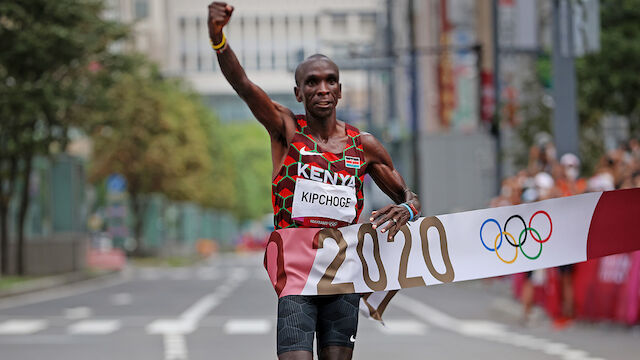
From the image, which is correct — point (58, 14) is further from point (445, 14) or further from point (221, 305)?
point (445, 14)

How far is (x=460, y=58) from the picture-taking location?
5194 cm

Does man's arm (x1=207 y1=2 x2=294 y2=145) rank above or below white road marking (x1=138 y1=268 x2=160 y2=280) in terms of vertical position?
above

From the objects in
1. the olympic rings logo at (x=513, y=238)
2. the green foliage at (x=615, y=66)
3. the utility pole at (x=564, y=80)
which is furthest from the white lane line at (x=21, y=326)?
the green foliage at (x=615, y=66)

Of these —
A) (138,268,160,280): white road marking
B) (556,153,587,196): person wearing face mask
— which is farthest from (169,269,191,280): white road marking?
(556,153,587,196): person wearing face mask

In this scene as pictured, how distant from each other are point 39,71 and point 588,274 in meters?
17.7

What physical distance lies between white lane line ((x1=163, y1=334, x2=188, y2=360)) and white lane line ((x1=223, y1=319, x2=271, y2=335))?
2.69ft

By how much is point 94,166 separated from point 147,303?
3904 centimetres

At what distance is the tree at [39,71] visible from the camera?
29266mm

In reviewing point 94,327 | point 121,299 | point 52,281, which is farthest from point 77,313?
point 52,281

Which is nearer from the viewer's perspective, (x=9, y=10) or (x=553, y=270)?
(x=553, y=270)

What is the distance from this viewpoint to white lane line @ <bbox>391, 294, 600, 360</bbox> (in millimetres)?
12289

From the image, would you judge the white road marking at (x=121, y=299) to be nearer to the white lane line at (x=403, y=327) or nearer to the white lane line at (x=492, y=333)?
the white lane line at (x=492, y=333)

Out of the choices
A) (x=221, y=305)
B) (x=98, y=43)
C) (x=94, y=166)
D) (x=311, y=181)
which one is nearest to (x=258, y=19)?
(x=94, y=166)

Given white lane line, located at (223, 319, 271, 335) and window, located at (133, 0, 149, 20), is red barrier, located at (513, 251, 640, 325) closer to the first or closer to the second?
white lane line, located at (223, 319, 271, 335)
